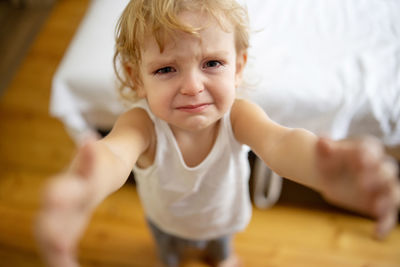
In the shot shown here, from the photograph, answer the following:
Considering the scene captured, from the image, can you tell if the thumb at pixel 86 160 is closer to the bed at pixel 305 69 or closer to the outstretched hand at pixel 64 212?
the outstretched hand at pixel 64 212

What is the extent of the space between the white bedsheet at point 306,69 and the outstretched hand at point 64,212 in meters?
0.59

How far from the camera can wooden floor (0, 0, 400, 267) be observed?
1.17 metres

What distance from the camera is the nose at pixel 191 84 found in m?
0.53

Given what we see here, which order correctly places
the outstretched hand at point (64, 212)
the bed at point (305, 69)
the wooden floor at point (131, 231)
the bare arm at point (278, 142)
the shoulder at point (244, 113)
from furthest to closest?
the wooden floor at point (131, 231)
the bed at point (305, 69)
the shoulder at point (244, 113)
the bare arm at point (278, 142)
the outstretched hand at point (64, 212)

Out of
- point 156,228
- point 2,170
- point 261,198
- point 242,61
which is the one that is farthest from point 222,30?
point 2,170

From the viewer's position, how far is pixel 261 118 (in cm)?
60

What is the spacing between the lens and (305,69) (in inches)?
38.2

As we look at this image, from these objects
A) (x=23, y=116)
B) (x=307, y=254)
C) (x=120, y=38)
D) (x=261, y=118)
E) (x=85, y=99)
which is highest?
(x=120, y=38)

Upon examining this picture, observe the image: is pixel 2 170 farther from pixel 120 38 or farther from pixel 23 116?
pixel 120 38

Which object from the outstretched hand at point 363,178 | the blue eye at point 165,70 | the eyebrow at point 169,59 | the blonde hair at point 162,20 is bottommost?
the outstretched hand at point 363,178

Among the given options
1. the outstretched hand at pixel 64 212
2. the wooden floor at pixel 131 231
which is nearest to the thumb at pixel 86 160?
the outstretched hand at pixel 64 212

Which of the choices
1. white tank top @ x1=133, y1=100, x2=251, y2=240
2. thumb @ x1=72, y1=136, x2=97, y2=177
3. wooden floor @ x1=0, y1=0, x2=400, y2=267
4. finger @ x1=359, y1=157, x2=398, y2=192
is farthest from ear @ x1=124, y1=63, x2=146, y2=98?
wooden floor @ x1=0, y1=0, x2=400, y2=267

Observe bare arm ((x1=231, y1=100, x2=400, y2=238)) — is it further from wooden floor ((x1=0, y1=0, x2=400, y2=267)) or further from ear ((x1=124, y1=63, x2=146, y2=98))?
wooden floor ((x1=0, y1=0, x2=400, y2=267))

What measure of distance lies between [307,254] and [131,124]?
84 cm
